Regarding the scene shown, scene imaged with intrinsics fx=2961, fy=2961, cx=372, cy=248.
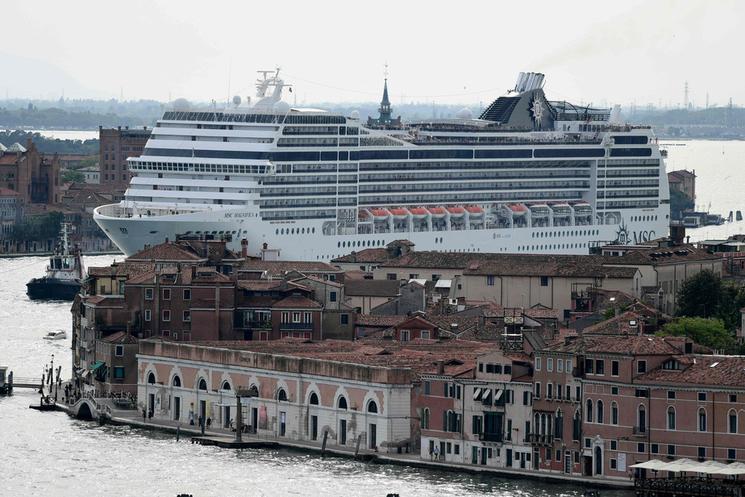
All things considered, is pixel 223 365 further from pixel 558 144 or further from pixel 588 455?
pixel 558 144

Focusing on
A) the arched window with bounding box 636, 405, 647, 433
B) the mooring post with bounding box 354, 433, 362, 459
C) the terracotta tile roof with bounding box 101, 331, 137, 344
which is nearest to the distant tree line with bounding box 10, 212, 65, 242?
the terracotta tile roof with bounding box 101, 331, 137, 344

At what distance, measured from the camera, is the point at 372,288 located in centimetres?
9256

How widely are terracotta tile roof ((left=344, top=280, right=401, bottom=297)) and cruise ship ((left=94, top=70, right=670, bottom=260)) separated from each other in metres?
23.4

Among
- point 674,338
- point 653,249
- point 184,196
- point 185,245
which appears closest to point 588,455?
point 674,338

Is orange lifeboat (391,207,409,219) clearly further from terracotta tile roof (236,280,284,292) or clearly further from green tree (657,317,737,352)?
green tree (657,317,737,352)

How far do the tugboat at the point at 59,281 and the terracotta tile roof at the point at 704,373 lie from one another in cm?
6340

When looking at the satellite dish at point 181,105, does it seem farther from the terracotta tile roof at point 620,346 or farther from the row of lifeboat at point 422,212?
the terracotta tile roof at point 620,346

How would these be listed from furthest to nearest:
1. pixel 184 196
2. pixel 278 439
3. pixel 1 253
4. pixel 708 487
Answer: pixel 1 253 < pixel 184 196 < pixel 278 439 < pixel 708 487

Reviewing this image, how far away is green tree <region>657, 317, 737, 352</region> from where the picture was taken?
252 ft

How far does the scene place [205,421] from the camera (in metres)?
75.7

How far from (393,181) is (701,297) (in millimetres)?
41076

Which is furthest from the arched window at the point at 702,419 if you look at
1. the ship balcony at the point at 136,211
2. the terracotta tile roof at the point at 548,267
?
the ship balcony at the point at 136,211

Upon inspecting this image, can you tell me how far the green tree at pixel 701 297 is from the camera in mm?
88938

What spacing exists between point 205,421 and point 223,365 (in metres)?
1.50
